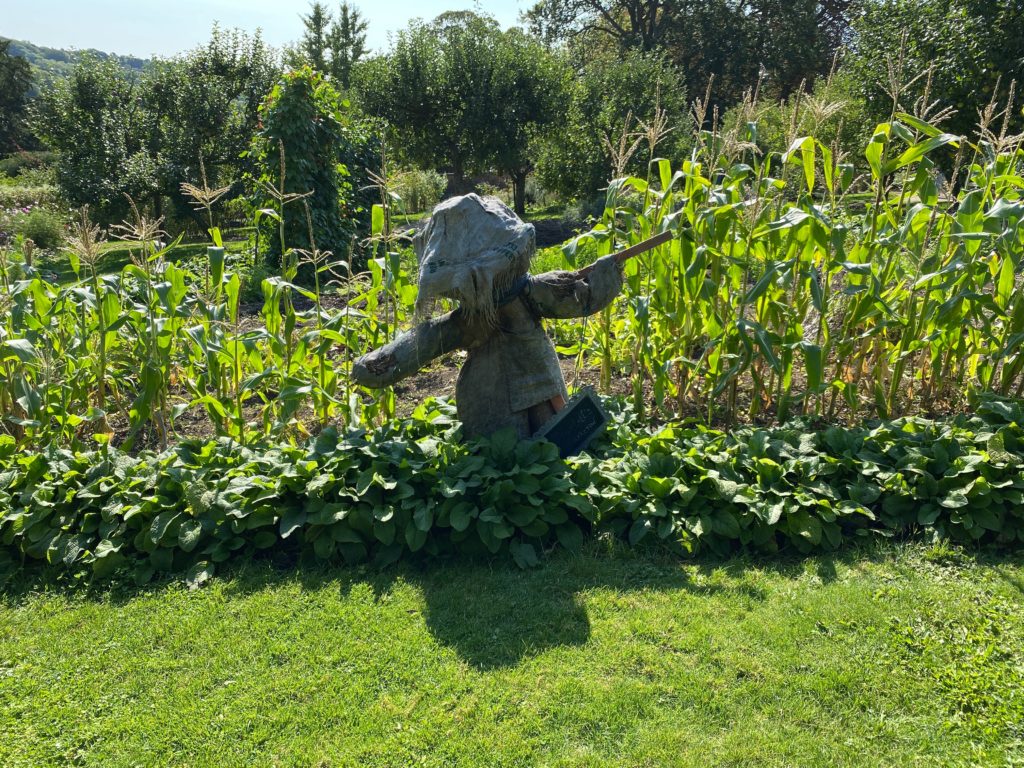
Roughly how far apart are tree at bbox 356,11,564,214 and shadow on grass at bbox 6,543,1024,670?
17116 millimetres

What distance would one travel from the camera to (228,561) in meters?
3.31

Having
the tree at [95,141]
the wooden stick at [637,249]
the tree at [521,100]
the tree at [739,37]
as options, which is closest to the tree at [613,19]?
the tree at [739,37]

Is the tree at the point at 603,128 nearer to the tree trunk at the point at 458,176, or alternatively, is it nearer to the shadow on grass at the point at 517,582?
the tree trunk at the point at 458,176

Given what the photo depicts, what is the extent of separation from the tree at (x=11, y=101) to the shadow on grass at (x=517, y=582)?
132ft

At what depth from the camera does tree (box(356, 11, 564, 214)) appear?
18.5 metres

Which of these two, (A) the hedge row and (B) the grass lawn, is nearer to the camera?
(B) the grass lawn

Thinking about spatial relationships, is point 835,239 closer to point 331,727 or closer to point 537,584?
point 537,584

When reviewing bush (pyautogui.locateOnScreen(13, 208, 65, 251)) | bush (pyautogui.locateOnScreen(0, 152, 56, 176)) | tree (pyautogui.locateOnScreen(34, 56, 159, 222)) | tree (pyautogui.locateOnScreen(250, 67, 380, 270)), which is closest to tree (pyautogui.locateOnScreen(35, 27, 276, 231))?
tree (pyautogui.locateOnScreen(34, 56, 159, 222))

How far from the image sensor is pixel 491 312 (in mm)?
3059

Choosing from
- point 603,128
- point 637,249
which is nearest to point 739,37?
point 603,128

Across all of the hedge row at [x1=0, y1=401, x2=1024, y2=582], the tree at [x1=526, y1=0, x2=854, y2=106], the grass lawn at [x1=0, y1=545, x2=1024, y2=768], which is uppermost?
the tree at [x1=526, y1=0, x2=854, y2=106]

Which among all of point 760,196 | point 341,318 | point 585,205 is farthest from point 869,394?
point 585,205

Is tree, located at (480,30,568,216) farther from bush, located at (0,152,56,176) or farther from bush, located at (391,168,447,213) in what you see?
bush, located at (0,152,56,176)

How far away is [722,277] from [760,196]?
1.79ft
